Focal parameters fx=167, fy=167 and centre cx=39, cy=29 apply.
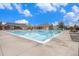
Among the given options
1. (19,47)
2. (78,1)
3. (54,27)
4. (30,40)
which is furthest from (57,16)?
(19,47)

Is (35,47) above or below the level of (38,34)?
below

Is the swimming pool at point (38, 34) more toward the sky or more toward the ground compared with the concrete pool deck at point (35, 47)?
more toward the sky

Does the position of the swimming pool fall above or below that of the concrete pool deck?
above

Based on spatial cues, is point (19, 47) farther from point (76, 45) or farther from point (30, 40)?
point (76, 45)
